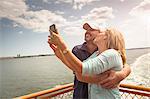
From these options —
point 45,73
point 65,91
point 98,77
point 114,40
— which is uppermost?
point 114,40

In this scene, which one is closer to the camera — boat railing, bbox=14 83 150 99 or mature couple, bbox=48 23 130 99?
mature couple, bbox=48 23 130 99

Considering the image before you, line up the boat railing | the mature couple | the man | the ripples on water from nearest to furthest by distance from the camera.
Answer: the mature couple → the man → the boat railing → the ripples on water

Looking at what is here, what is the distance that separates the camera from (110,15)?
4668mm

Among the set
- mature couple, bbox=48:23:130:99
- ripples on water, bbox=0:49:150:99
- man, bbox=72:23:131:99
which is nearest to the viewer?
mature couple, bbox=48:23:130:99

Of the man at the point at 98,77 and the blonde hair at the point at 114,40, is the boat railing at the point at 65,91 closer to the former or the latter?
the man at the point at 98,77

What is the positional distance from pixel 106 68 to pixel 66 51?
18cm

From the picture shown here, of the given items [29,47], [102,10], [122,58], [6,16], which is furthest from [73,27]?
[122,58]

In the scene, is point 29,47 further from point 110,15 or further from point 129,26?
point 129,26

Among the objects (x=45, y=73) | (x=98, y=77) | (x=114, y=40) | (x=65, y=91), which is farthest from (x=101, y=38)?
(x=45, y=73)

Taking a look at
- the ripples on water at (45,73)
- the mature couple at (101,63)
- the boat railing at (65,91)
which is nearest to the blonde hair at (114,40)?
the mature couple at (101,63)

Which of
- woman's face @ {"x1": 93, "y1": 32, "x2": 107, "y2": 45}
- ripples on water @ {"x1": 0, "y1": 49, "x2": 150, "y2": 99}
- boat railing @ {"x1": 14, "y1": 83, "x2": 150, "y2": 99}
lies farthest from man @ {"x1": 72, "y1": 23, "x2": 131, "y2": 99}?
ripples on water @ {"x1": 0, "y1": 49, "x2": 150, "y2": 99}

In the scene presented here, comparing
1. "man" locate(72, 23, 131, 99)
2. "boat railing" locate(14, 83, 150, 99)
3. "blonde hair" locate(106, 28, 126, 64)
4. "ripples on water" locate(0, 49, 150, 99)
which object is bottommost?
"ripples on water" locate(0, 49, 150, 99)

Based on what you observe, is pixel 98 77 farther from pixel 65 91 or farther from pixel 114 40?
pixel 65 91

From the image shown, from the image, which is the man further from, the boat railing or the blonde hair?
the boat railing
